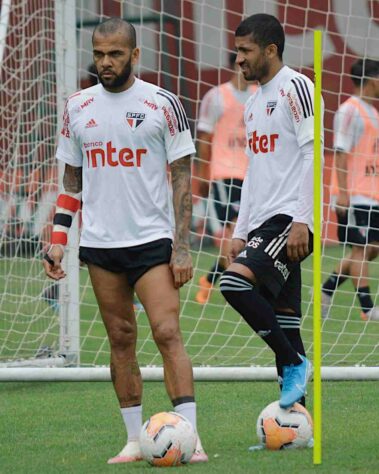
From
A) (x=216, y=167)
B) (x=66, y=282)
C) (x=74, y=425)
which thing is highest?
(x=216, y=167)

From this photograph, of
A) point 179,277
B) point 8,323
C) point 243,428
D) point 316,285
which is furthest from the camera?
point 8,323

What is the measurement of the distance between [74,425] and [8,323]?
3138 mm

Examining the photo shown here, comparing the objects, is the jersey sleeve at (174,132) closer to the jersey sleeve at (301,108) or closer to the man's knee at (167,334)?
the jersey sleeve at (301,108)

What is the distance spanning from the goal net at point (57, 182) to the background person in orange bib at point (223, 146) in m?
0.23

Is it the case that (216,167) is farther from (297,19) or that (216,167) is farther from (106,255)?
(106,255)

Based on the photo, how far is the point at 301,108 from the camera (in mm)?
6180

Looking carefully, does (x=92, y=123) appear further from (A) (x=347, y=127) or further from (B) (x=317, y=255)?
(A) (x=347, y=127)

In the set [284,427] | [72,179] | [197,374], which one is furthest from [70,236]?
[284,427]

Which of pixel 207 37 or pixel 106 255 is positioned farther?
pixel 207 37

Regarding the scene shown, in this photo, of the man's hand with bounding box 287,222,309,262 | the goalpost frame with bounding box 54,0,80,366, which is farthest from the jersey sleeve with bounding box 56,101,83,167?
the goalpost frame with bounding box 54,0,80,366

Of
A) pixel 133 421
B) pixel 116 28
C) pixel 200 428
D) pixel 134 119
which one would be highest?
pixel 116 28

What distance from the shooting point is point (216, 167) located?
1216cm

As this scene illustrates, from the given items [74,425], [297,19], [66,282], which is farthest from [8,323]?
[297,19]

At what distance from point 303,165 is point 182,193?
1.88ft
